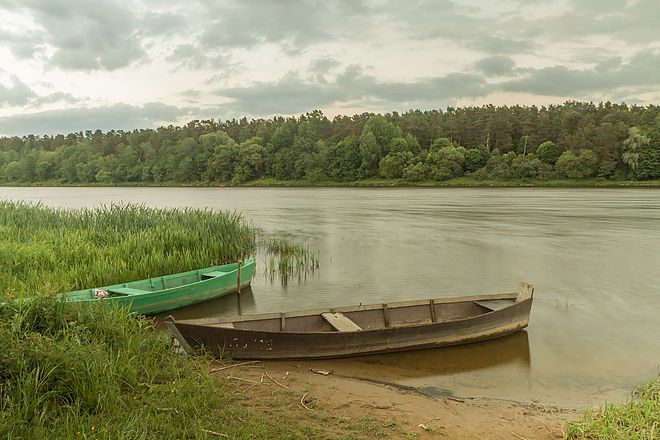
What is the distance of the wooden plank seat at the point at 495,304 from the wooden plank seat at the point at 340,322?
9.62 ft

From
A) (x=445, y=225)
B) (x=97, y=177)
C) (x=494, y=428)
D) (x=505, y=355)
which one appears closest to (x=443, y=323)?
(x=505, y=355)

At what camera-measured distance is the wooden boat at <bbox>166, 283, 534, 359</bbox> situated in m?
7.89

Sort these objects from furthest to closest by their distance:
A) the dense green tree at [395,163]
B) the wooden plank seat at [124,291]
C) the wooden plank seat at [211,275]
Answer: the dense green tree at [395,163] < the wooden plank seat at [211,275] < the wooden plank seat at [124,291]

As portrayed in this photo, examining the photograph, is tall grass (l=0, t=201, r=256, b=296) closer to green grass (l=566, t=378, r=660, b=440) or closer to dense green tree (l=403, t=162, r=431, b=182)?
green grass (l=566, t=378, r=660, b=440)

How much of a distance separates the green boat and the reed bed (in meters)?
2.37

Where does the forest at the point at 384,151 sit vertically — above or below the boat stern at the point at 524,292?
above

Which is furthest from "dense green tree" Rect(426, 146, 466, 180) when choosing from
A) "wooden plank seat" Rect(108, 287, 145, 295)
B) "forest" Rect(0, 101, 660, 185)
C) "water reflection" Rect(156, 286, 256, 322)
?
"wooden plank seat" Rect(108, 287, 145, 295)

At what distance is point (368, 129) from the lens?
350ft

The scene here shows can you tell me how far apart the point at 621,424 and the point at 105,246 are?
12840 millimetres

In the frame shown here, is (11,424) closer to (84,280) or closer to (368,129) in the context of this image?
(84,280)

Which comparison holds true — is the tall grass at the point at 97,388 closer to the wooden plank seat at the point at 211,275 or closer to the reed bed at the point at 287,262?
the wooden plank seat at the point at 211,275

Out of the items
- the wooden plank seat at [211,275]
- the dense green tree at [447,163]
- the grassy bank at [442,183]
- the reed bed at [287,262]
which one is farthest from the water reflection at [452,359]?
the dense green tree at [447,163]

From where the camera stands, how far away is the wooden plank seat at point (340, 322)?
875cm

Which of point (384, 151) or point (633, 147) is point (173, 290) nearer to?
point (633, 147)
